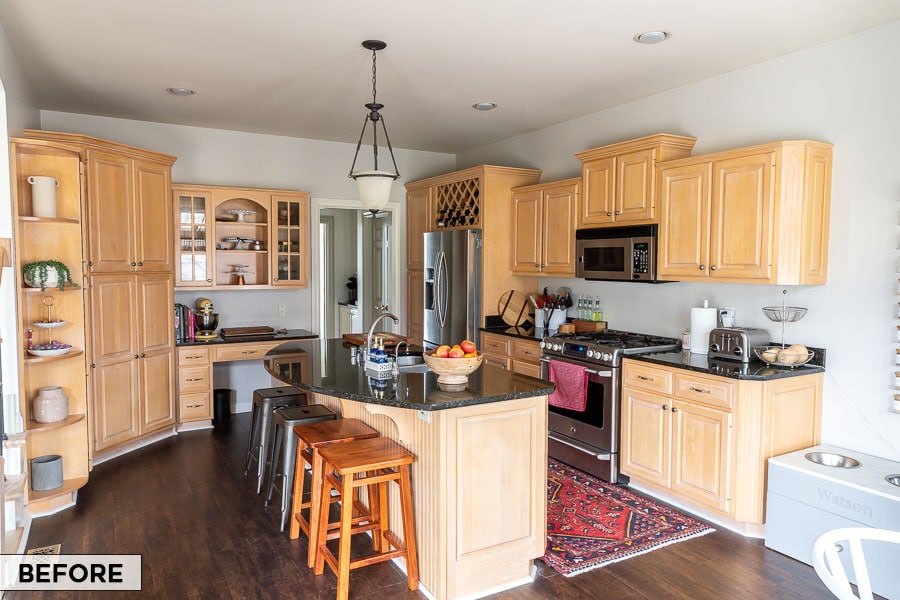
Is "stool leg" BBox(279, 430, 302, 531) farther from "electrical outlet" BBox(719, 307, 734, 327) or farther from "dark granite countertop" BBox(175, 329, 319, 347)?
"electrical outlet" BBox(719, 307, 734, 327)

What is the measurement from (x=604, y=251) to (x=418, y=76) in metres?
1.79

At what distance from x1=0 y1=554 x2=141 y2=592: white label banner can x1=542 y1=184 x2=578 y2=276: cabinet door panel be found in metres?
3.48

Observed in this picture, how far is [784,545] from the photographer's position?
3.10 metres

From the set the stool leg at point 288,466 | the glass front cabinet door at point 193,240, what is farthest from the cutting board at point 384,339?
the glass front cabinet door at point 193,240

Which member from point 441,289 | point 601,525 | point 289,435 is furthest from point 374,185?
point 441,289

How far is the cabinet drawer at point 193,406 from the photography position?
523 cm

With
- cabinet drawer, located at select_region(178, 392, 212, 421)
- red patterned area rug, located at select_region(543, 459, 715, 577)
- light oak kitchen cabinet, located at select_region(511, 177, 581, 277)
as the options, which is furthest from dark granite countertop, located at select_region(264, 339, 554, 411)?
cabinet drawer, located at select_region(178, 392, 212, 421)

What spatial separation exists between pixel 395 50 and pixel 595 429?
2706 millimetres

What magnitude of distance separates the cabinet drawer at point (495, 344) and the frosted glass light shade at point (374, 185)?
A: 2.08m

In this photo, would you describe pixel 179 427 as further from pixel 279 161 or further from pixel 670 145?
pixel 670 145

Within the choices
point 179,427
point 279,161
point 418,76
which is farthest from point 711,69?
point 179,427

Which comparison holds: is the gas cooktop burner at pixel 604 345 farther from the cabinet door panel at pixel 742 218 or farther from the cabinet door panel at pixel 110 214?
the cabinet door panel at pixel 110 214

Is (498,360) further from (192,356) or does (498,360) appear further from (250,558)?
(250,558)

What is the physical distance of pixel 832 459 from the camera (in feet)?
10.7
